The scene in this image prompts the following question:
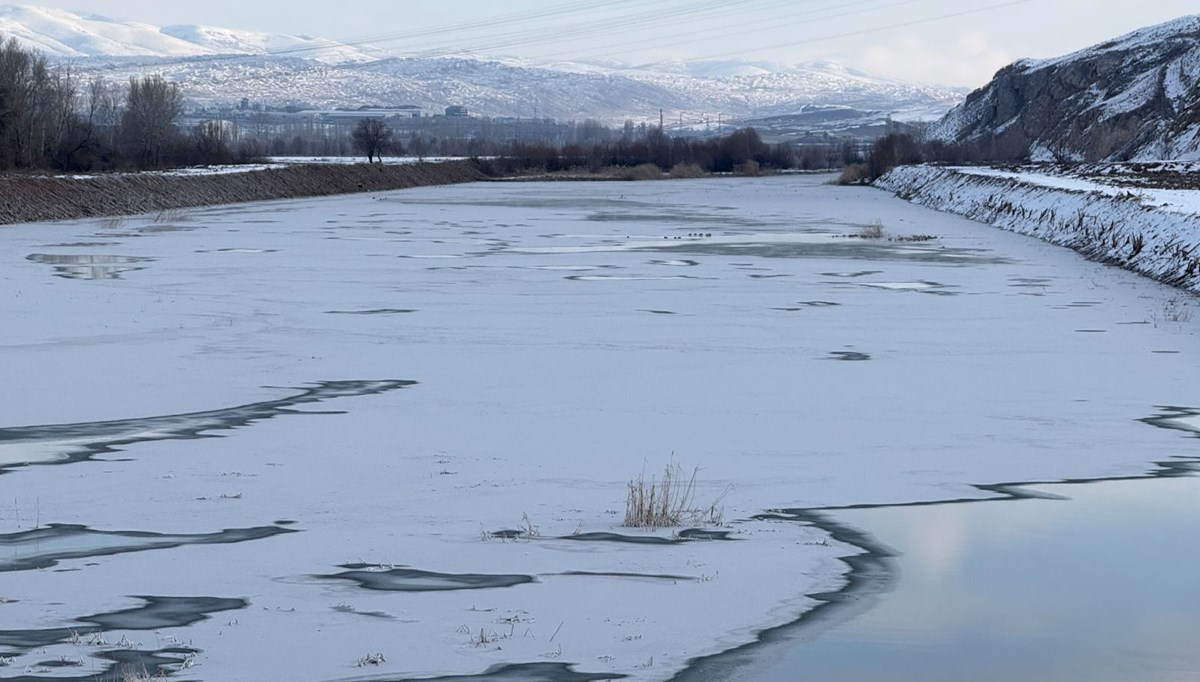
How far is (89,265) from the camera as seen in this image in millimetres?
25234

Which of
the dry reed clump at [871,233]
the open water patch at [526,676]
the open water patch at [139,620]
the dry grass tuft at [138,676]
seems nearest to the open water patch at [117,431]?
the open water patch at [139,620]

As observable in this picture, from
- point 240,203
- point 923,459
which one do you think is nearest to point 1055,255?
point 923,459

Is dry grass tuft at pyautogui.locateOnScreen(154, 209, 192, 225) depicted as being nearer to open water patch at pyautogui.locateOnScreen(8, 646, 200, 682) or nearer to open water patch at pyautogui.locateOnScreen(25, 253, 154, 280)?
open water patch at pyautogui.locateOnScreen(25, 253, 154, 280)

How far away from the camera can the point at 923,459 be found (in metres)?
10.2

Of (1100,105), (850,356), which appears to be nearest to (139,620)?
(850,356)

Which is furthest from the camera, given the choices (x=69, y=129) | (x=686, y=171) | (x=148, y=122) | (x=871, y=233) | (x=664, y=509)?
(x=686, y=171)

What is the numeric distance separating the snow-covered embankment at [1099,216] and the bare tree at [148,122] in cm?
4019

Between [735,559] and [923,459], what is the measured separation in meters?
2.87

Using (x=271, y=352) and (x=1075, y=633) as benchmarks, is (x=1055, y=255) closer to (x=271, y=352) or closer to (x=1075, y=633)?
(x=271, y=352)

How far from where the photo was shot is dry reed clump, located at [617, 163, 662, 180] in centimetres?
8744

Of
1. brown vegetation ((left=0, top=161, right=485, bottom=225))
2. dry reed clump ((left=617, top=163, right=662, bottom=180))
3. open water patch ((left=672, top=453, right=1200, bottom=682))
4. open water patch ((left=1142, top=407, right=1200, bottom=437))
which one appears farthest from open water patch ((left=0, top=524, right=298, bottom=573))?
dry reed clump ((left=617, top=163, right=662, bottom=180))

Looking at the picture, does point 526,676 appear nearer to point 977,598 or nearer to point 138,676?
point 138,676

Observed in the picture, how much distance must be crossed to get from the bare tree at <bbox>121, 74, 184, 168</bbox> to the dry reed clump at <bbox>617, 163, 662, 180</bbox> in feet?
80.2

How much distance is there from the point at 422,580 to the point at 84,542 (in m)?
1.85
